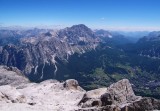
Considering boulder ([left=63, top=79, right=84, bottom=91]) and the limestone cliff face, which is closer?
the limestone cliff face

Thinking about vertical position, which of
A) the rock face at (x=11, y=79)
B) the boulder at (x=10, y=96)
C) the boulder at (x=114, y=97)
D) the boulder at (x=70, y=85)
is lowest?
the rock face at (x=11, y=79)

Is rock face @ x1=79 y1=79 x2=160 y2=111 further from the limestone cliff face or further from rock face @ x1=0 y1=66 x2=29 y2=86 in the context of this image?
rock face @ x1=0 y1=66 x2=29 y2=86

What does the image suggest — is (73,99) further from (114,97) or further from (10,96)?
(114,97)

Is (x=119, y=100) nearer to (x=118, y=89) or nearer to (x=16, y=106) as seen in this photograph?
(x=118, y=89)

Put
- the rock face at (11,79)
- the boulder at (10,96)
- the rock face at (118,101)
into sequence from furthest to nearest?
1. the rock face at (11,79)
2. the boulder at (10,96)
3. the rock face at (118,101)

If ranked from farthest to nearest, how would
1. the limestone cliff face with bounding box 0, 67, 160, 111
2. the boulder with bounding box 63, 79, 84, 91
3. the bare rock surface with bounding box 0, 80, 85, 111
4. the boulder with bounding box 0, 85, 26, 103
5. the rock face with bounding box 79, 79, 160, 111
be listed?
the boulder with bounding box 63, 79, 84, 91
the boulder with bounding box 0, 85, 26, 103
the bare rock surface with bounding box 0, 80, 85, 111
the limestone cliff face with bounding box 0, 67, 160, 111
the rock face with bounding box 79, 79, 160, 111

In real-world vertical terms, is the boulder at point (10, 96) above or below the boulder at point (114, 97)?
below

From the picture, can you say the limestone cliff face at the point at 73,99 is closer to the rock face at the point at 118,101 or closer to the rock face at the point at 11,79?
the rock face at the point at 118,101

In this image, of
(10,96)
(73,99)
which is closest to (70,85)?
(73,99)

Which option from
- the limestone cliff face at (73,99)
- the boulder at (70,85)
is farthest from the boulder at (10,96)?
the boulder at (70,85)

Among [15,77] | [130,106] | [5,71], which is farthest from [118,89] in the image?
[5,71]

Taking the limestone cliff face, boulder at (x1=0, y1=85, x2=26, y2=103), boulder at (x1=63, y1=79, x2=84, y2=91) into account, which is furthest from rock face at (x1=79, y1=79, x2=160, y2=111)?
boulder at (x1=63, y1=79, x2=84, y2=91)

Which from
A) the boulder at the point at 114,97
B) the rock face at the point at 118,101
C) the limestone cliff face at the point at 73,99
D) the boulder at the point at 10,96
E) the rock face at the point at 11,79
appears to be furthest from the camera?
the rock face at the point at 11,79
